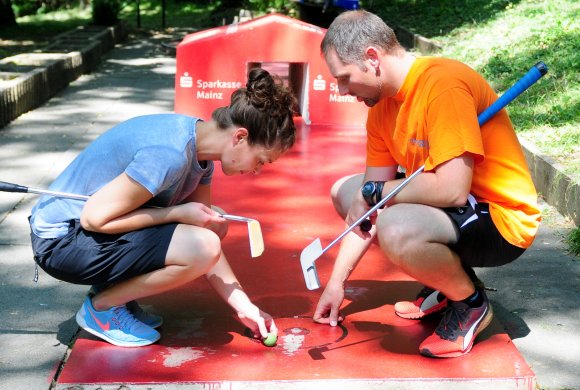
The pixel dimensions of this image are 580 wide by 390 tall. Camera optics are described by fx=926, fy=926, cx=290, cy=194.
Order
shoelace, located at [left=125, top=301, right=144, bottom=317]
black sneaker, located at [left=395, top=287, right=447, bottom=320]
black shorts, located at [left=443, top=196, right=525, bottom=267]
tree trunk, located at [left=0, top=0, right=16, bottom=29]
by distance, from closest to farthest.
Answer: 1. black shorts, located at [left=443, top=196, right=525, bottom=267]
2. shoelace, located at [left=125, top=301, right=144, bottom=317]
3. black sneaker, located at [left=395, top=287, right=447, bottom=320]
4. tree trunk, located at [left=0, top=0, right=16, bottom=29]

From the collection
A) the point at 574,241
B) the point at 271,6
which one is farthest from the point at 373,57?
the point at 271,6

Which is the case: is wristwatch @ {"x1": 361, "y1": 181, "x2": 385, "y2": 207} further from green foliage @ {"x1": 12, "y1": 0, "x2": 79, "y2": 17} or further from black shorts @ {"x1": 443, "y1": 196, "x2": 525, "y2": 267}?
green foliage @ {"x1": 12, "y1": 0, "x2": 79, "y2": 17}

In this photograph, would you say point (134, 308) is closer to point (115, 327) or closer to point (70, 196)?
point (115, 327)

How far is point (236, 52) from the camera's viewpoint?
7246 mm

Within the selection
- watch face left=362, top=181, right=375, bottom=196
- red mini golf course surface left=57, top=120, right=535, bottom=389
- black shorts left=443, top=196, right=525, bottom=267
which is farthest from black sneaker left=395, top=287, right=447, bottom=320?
watch face left=362, top=181, right=375, bottom=196

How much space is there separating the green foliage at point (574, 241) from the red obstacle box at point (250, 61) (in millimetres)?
3116

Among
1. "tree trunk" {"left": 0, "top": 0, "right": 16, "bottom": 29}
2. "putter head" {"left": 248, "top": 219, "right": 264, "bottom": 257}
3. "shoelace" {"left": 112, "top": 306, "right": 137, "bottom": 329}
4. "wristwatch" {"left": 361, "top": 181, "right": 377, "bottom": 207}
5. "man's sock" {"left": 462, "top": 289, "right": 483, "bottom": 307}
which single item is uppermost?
"wristwatch" {"left": 361, "top": 181, "right": 377, "bottom": 207}

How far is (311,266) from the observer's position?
325 centimetres

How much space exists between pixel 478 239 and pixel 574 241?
4.30ft

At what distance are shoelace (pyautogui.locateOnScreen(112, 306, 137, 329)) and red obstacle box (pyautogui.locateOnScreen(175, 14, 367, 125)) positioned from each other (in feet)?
13.4

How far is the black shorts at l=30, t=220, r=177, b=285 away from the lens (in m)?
3.08

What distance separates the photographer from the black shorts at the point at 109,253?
10.1ft

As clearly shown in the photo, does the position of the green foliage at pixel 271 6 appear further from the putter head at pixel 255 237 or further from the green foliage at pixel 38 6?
the putter head at pixel 255 237

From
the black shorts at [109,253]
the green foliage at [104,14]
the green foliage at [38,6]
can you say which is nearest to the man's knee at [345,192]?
the black shorts at [109,253]
